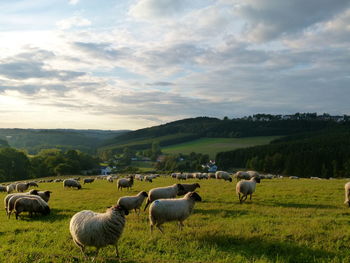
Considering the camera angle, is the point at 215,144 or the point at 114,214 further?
the point at 215,144

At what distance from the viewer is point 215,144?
157000 mm

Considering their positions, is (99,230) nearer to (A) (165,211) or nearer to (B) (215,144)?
(A) (165,211)

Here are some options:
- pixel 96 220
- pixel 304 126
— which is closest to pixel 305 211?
pixel 96 220

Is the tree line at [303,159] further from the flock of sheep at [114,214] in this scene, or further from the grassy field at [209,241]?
the grassy field at [209,241]

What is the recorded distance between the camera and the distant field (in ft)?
467

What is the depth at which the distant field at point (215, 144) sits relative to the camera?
14238cm

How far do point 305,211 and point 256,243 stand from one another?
7064mm

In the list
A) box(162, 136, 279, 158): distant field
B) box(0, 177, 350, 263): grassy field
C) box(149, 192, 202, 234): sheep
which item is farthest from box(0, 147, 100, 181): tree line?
box(149, 192, 202, 234): sheep

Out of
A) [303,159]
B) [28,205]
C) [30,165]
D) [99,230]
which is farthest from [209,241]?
[303,159]

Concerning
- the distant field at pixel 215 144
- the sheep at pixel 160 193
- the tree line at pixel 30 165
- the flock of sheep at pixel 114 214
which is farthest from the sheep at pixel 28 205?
the distant field at pixel 215 144

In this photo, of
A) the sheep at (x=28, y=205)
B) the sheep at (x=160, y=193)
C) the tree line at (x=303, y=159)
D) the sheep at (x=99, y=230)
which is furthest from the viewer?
the tree line at (x=303, y=159)

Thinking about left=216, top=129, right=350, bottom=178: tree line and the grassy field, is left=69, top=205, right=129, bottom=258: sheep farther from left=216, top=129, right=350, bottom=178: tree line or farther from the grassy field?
left=216, top=129, right=350, bottom=178: tree line

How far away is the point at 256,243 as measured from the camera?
8.84 m

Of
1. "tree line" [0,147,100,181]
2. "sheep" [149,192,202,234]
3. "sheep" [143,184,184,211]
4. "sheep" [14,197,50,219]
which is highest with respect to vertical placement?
"sheep" [149,192,202,234]
